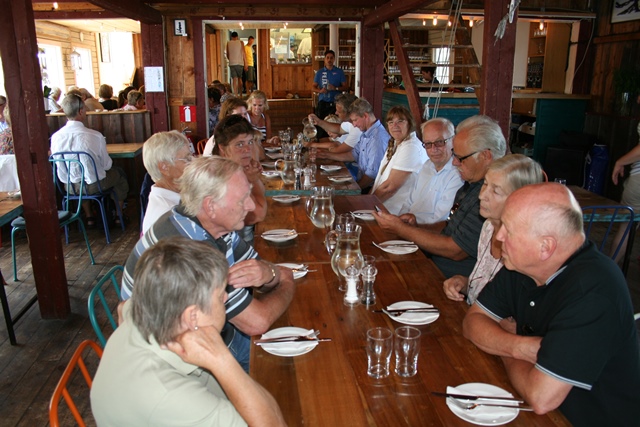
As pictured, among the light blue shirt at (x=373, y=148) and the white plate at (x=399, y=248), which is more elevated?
the light blue shirt at (x=373, y=148)

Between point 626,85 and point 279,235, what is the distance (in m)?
5.92

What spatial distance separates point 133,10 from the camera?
6023mm

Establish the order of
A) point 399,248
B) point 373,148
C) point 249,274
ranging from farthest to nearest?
point 373,148, point 399,248, point 249,274

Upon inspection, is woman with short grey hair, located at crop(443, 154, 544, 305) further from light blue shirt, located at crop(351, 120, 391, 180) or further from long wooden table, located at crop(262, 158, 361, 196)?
light blue shirt, located at crop(351, 120, 391, 180)

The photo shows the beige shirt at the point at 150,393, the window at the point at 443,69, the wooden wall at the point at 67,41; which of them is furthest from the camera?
the wooden wall at the point at 67,41

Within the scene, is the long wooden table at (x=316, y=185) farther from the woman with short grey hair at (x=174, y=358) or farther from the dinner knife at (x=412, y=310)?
the woman with short grey hair at (x=174, y=358)

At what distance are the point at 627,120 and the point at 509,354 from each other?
6486 mm

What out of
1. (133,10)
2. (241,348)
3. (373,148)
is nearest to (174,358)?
(241,348)

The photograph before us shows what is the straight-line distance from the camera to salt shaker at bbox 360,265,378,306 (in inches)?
77.3

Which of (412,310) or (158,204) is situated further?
(158,204)

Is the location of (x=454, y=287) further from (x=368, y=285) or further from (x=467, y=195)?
(x=467, y=195)

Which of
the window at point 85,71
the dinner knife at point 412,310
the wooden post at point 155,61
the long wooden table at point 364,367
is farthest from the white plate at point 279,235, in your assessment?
the window at point 85,71

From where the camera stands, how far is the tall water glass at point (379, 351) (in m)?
1.55

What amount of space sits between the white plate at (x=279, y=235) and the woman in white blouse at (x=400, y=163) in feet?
4.89
